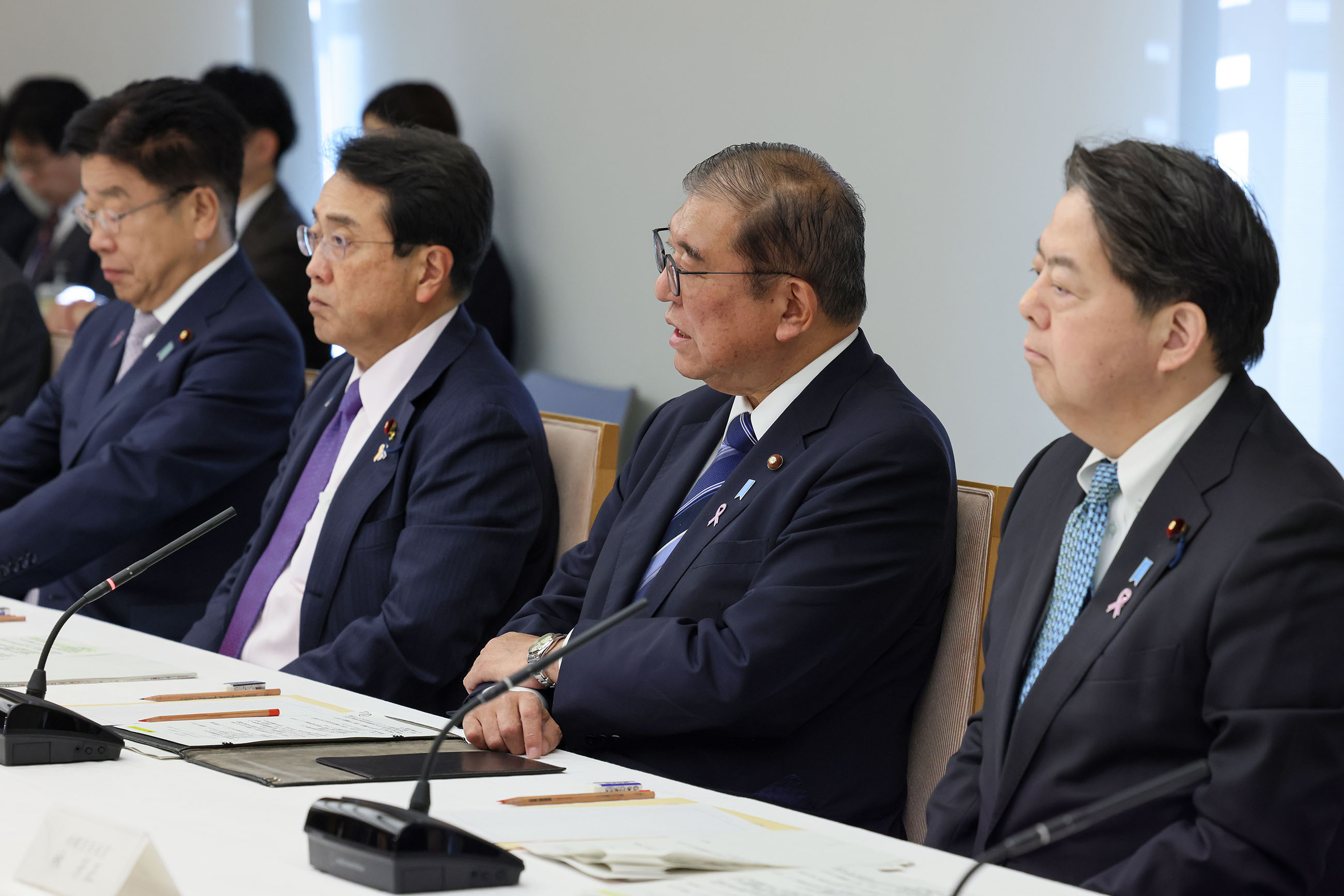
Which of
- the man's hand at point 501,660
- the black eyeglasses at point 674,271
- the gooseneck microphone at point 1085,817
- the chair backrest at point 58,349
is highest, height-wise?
the black eyeglasses at point 674,271

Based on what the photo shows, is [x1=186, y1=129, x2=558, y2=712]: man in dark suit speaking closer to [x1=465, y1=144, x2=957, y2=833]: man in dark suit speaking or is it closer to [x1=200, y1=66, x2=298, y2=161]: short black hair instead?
[x1=465, y1=144, x2=957, y2=833]: man in dark suit speaking

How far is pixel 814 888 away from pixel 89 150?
2912 millimetres

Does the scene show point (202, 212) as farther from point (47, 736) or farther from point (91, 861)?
point (91, 861)

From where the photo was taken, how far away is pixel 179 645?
242 centimetres

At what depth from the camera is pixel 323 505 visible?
275 centimetres

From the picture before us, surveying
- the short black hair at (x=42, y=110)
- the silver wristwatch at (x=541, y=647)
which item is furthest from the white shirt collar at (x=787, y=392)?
the short black hair at (x=42, y=110)

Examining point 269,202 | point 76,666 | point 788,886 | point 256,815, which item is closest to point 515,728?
point 256,815

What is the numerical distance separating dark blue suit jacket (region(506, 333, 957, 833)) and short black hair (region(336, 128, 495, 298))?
3.15 feet

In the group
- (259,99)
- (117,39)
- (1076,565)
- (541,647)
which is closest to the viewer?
(1076,565)

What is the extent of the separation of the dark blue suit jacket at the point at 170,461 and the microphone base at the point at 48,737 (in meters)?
1.53

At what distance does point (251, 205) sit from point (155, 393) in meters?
1.72

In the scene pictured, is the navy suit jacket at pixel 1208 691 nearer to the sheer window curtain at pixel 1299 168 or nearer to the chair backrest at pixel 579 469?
the chair backrest at pixel 579 469

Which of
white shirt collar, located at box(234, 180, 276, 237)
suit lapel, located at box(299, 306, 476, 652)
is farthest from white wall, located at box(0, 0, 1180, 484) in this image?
suit lapel, located at box(299, 306, 476, 652)

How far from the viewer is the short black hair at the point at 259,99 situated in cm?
515
